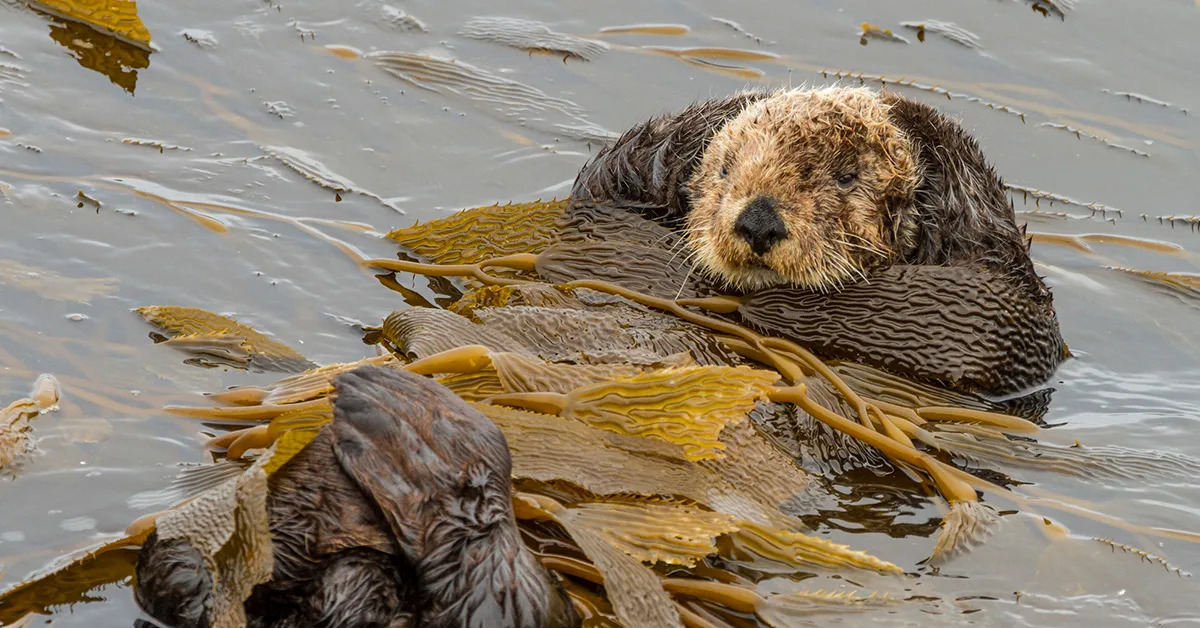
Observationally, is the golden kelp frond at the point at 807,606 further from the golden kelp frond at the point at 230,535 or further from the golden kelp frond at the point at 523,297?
the golden kelp frond at the point at 523,297

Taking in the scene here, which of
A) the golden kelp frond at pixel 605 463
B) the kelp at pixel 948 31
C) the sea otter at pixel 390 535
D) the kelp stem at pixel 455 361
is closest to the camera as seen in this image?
the sea otter at pixel 390 535

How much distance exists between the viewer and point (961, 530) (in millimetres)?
2830

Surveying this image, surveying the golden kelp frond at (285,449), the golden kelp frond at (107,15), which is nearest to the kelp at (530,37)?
the golden kelp frond at (107,15)

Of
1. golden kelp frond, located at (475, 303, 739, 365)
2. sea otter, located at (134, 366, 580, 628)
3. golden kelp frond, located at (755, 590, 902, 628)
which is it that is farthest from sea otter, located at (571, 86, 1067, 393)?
sea otter, located at (134, 366, 580, 628)

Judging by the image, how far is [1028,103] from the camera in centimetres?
615

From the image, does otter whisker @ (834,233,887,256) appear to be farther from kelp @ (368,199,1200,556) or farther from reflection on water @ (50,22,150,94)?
reflection on water @ (50,22,150,94)

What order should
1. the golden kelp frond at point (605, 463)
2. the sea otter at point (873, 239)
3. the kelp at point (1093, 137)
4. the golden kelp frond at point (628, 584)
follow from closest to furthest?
1. the golden kelp frond at point (628, 584)
2. the golden kelp frond at point (605, 463)
3. the sea otter at point (873, 239)
4. the kelp at point (1093, 137)

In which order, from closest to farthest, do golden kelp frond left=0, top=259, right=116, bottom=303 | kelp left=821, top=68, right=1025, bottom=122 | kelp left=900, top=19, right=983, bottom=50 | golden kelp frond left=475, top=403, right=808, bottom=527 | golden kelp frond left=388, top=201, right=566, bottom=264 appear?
1. golden kelp frond left=475, top=403, right=808, bottom=527
2. golden kelp frond left=0, top=259, right=116, bottom=303
3. golden kelp frond left=388, top=201, right=566, bottom=264
4. kelp left=821, top=68, right=1025, bottom=122
5. kelp left=900, top=19, right=983, bottom=50

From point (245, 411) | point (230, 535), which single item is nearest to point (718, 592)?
point (230, 535)

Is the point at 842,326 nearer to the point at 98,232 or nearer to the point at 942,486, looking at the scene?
the point at 942,486

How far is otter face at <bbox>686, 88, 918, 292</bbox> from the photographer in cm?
351

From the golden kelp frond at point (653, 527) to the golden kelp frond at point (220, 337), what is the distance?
1.24 m

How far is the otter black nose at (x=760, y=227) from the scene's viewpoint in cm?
346

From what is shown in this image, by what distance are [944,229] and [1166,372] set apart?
1180 millimetres
